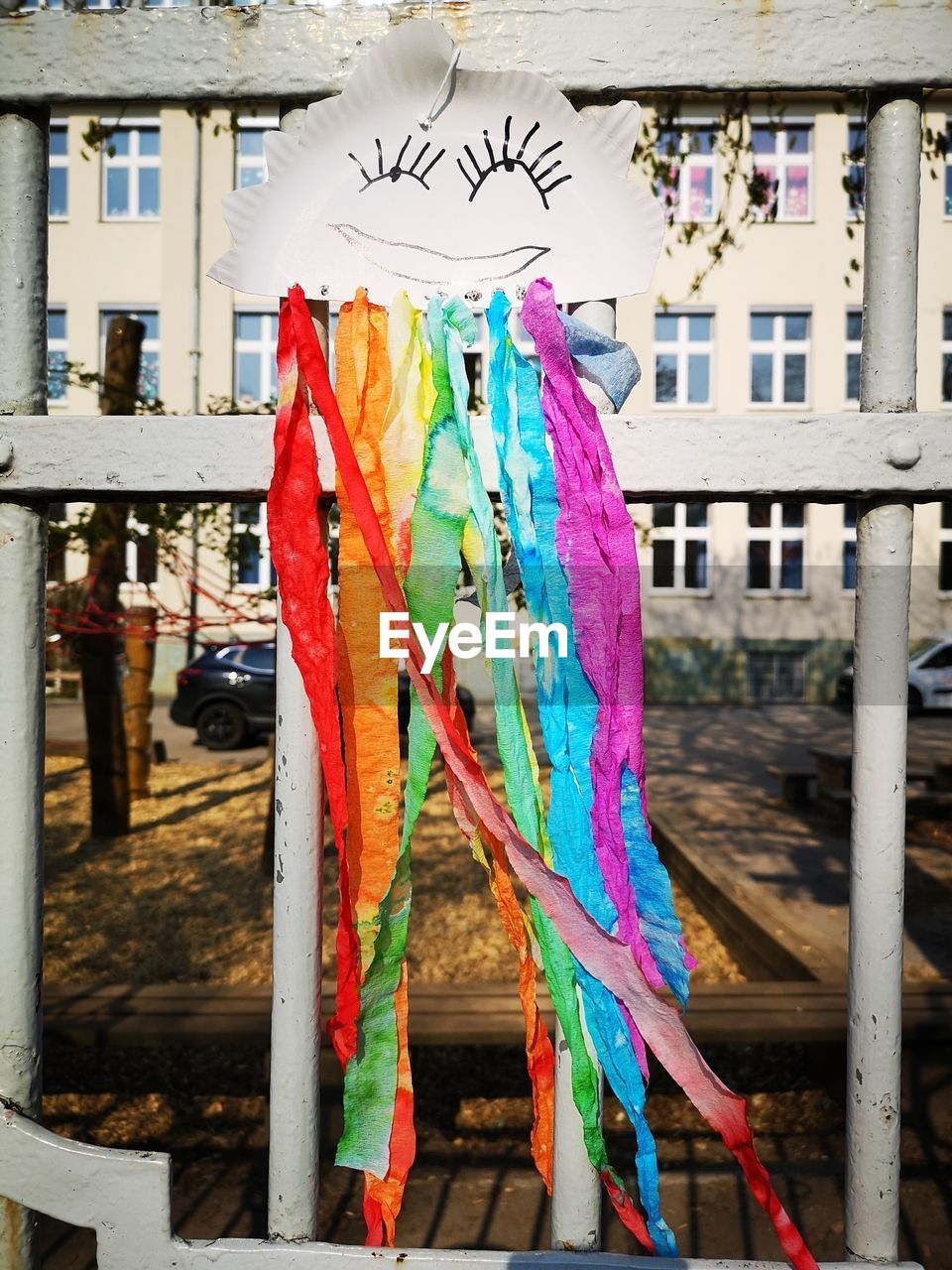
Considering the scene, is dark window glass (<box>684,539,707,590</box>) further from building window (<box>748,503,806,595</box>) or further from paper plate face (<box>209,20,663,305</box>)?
paper plate face (<box>209,20,663,305</box>)

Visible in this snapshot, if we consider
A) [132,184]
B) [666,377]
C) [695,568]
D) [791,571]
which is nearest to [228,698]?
[695,568]

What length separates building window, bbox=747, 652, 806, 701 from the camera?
1570 cm

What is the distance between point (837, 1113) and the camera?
8.70 ft

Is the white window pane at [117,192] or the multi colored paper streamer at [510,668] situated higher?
the white window pane at [117,192]

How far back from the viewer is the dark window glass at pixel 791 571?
15602 millimetres

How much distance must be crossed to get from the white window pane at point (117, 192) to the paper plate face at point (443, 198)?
16114 millimetres

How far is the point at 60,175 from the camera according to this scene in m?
14.5

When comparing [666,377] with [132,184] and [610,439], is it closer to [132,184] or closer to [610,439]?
[132,184]

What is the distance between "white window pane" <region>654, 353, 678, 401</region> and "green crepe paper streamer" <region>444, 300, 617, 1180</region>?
1507 cm

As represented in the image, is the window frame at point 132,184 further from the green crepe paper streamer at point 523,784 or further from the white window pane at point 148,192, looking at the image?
the green crepe paper streamer at point 523,784

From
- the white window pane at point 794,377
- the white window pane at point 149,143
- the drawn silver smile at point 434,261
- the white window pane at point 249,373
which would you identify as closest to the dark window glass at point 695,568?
the white window pane at point 794,377

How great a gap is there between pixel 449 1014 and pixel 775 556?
14552 mm

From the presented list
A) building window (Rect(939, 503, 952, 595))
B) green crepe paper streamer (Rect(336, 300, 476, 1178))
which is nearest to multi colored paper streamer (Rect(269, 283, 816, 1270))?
green crepe paper streamer (Rect(336, 300, 476, 1178))

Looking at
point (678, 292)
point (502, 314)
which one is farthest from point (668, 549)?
point (502, 314)
